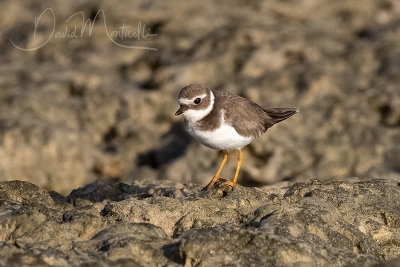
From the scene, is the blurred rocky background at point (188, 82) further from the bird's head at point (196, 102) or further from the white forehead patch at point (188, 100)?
the white forehead patch at point (188, 100)

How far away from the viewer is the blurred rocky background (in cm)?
1268

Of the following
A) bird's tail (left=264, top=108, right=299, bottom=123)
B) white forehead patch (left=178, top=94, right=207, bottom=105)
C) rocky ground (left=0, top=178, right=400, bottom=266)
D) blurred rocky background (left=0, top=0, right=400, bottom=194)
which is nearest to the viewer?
rocky ground (left=0, top=178, right=400, bottom=266)

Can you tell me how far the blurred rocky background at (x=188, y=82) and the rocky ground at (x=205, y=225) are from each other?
2.97 m

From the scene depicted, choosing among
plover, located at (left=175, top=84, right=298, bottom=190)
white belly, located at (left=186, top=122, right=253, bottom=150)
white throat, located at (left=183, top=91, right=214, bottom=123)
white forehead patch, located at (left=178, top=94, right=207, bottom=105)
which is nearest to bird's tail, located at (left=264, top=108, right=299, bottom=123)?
plover, located at (left=175, top=84, right=298, bottom=190)

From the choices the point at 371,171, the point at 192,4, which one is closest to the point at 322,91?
the point at 371,171

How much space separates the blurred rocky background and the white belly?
2.67 metres

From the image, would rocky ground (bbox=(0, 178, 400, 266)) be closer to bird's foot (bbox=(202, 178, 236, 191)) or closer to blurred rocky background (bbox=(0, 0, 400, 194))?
bird's foot (bbox=(202, 178, 236, 191))

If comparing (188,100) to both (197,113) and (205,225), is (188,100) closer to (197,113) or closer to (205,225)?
(197,113)

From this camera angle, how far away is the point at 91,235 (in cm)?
680

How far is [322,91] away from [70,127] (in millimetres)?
6102

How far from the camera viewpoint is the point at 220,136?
8.73 m

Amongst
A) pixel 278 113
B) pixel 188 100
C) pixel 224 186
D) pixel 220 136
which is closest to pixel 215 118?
pixel 220 136

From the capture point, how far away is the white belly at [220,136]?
8.73 metres

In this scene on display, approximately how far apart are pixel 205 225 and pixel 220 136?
5.75ft
